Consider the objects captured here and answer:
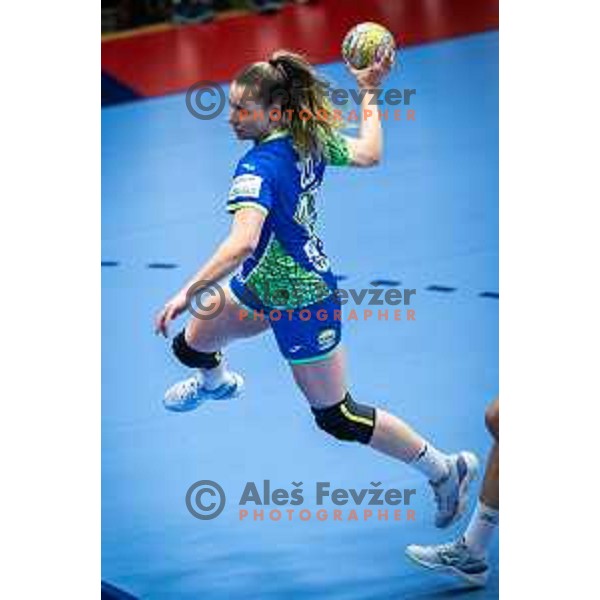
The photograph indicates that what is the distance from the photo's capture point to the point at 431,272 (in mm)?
7184

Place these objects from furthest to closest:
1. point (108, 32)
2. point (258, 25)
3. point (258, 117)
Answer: point (108, 32) < point (258, 25) < point (258, 117)

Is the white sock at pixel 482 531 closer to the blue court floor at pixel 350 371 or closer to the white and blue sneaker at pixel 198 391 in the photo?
the blue court floor at pixel 350 371

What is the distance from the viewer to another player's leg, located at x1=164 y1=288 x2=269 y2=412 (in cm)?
689

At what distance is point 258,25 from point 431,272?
1.05 meters

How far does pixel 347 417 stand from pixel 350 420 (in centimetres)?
1

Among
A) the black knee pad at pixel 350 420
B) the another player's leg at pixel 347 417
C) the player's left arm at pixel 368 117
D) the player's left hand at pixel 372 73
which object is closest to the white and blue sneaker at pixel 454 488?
the another player's leg at pixel 347 417

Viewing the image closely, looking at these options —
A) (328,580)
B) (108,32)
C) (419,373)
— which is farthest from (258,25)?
(328,580)

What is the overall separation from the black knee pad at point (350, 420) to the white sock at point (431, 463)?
16 centimetres

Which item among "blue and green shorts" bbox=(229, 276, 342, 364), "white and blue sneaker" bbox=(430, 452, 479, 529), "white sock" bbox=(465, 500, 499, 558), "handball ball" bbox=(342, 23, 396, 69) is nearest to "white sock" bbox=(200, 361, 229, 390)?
"blue and green shorts" bbox=(229, 276, 342, 364)

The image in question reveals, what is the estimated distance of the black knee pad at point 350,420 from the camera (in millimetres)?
6906

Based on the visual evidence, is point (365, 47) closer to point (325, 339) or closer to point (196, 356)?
point (325, 339)

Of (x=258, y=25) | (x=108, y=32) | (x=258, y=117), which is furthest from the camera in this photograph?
(x=108, y=32)

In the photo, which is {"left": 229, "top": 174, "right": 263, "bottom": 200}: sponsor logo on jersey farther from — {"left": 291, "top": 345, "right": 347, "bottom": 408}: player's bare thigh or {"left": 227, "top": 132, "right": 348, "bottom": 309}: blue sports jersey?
{"left": 291, "top": 345, "right": 347, "bottom": 408}: player's bare thigh
